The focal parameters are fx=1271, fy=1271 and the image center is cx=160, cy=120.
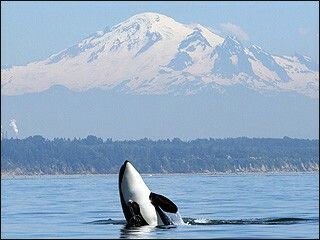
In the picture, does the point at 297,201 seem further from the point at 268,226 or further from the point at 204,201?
the point at 268,226

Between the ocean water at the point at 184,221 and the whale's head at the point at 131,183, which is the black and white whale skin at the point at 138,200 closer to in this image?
the whale's head at the point at 131,183

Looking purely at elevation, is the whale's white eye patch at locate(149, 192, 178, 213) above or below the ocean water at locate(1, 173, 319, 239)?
above

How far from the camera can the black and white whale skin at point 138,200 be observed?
32.7m

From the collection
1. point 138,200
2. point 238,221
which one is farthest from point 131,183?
point 238,221

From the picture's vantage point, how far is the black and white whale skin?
3272cm

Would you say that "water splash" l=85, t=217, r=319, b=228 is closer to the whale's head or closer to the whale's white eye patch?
the whale's white eye patch

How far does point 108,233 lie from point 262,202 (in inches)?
869

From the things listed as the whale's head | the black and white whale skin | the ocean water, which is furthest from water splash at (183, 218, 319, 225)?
the whale's head

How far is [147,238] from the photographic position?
99.9ft

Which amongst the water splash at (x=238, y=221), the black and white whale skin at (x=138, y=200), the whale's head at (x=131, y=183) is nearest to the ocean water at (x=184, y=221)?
the water splash at (x=238, y=221)

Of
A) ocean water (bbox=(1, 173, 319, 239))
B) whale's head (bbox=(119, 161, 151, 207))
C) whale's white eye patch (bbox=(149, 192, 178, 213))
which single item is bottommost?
ocean water (bbox=(1, 173, 319, 239))

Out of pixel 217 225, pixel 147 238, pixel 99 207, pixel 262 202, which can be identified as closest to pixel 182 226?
pixel 217 225

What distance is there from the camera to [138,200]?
108ft

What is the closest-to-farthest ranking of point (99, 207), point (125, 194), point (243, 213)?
point (125, 194) → point (243, 213) → point (99, 207)
